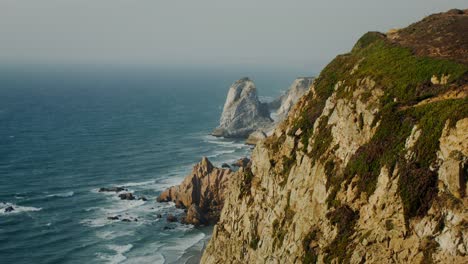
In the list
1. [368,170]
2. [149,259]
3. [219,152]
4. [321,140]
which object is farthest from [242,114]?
[368,170]

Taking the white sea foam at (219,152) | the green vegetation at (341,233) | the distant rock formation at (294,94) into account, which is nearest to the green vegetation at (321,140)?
the green vegetation at (341,233)

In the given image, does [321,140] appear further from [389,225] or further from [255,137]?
[255,137]

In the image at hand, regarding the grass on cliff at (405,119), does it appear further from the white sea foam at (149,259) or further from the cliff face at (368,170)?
the white sea foam at (149,259)

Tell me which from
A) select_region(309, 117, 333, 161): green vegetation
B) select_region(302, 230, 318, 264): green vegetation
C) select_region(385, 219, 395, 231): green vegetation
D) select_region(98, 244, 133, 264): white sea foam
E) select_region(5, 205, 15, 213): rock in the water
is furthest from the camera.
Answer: select_region(5, 205, 15, 213): rock in the water

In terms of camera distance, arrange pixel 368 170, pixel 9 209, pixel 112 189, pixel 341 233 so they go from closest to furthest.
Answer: pixel 341 233
pixel 368 170
pixel 9 209
pixel 112 189

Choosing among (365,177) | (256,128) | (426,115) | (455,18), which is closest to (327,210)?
(365,177)

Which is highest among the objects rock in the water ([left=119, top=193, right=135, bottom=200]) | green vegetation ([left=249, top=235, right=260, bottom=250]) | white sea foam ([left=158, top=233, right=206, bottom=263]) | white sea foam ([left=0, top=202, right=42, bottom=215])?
green vegetation ([left=249, top=235, right=260, bottom=250])

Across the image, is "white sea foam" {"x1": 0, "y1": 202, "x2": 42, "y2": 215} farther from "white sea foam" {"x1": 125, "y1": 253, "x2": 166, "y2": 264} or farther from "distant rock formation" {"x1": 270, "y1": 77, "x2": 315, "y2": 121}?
"distant rock formation" {"x1": 270, "y1": 77, "x2": 315, "y2": 121}

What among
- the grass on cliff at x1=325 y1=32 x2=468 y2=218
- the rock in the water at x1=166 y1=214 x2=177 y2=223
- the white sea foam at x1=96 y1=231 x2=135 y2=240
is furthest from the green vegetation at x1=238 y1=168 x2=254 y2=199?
the rock in the water at x1=166 y1=214 x2=177 y2=223
